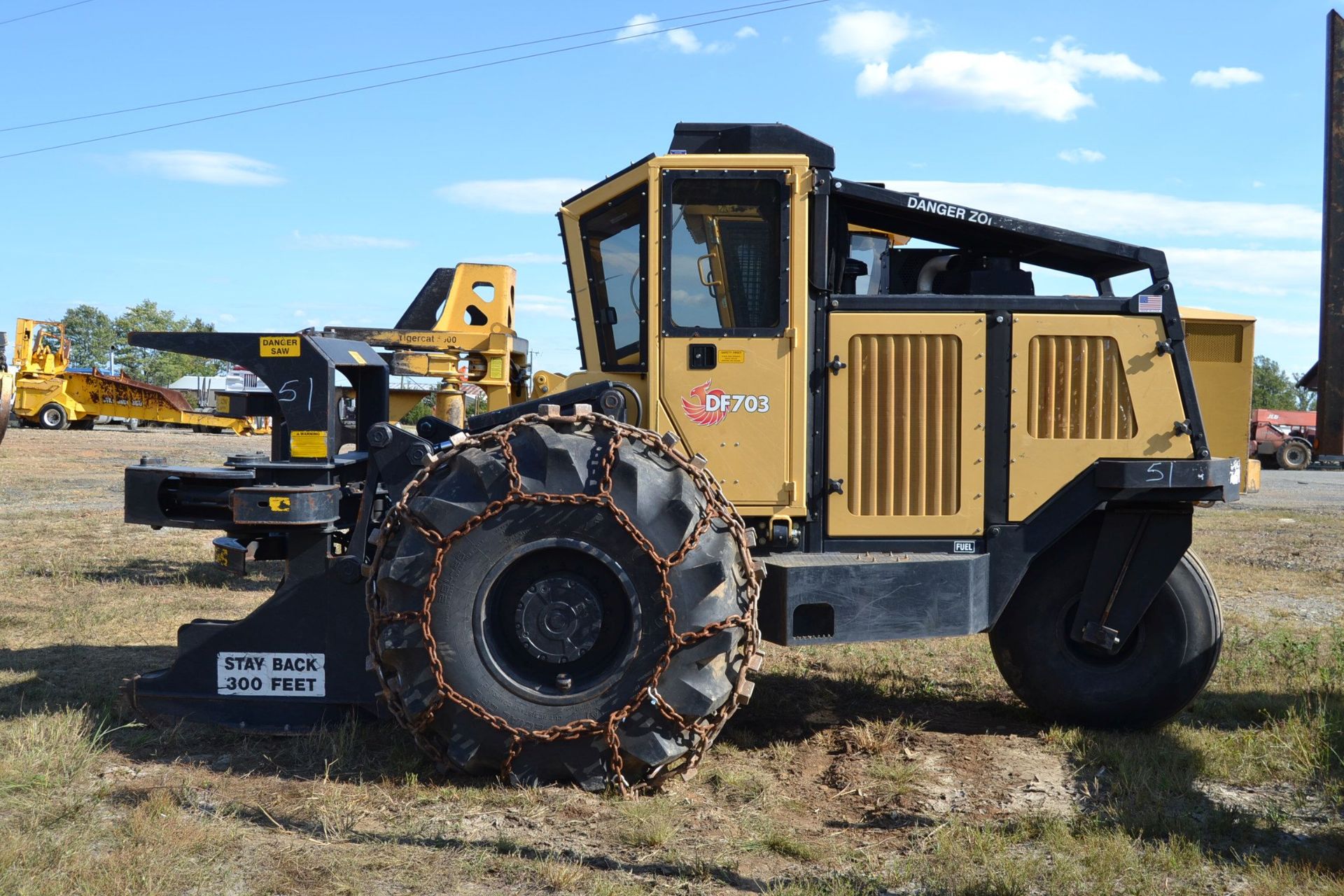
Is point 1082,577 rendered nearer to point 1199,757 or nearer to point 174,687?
point 1199,757

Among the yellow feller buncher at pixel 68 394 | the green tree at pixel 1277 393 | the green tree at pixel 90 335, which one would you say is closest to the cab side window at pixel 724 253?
the yellow feller buncher at pixel 68 394

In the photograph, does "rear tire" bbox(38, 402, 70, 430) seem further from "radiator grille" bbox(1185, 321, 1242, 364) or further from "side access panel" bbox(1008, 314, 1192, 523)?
"radiator grille" bbox(1185, 321, 1242, 364)

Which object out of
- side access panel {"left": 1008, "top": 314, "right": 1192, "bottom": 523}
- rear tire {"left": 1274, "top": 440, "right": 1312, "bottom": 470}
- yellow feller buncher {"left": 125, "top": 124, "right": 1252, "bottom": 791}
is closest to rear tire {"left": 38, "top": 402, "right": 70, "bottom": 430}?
yellow feller buncher {"left": 125, "top": 124, "right": 1252, "bottom": 791}

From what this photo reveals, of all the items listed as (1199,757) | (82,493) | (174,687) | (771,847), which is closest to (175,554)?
(174,687)

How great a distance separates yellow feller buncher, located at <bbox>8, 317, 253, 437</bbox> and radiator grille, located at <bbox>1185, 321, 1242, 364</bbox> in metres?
34.7

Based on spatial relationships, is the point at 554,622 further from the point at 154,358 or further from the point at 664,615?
the point at 154,358

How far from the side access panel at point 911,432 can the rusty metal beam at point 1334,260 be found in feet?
4.49

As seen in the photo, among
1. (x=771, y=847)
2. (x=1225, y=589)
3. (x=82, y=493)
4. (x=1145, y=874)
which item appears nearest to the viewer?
(x=1145, y=874)

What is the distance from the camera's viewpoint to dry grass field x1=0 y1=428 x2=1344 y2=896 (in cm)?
372

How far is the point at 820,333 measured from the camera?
504cm

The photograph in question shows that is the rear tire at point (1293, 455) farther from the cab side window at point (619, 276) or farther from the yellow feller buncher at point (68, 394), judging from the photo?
the yellow feller buncher at point (68, 394)

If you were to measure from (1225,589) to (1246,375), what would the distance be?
513 cm

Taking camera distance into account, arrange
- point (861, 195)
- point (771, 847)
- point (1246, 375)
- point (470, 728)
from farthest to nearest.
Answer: point (1246, 375) < point (861, 195) < point (470, 728) < point (771, 847)

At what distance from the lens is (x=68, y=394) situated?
120ft
